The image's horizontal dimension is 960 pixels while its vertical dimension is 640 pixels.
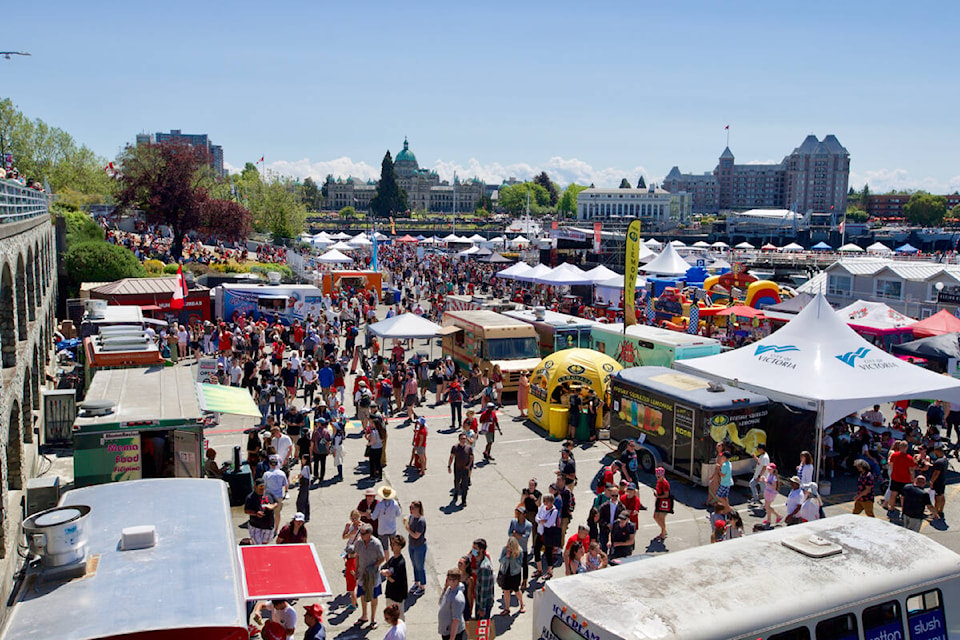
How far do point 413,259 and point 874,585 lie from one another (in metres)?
53.2

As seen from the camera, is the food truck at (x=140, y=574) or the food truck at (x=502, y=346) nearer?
the food truck at (x=140, y=574)

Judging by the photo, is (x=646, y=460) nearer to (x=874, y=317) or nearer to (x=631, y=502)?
(x=631, y=502)

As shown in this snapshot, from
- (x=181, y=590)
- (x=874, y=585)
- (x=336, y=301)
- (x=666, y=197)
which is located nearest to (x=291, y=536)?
(x=181, y=590)

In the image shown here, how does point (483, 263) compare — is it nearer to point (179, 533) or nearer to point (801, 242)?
point (179, 533)

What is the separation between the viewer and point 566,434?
16672 mm

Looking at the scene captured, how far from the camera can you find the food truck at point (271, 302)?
27.8 m

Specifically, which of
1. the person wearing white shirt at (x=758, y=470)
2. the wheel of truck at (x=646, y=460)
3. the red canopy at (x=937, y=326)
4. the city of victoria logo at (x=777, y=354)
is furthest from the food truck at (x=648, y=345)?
the red canopy at (x=937, y=326)

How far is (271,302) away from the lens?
1107 inches

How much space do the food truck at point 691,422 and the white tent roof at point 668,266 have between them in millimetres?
23057

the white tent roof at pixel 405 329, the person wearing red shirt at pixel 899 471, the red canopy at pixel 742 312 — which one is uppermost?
the white tent roof at pixel 405 329

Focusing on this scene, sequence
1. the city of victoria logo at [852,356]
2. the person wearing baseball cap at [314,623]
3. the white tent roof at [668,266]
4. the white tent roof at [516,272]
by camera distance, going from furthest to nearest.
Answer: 1. the white tent roof at [516,272]
2. the white tent roof at [668,266]
3. the city of victoria logo at [852,356]
4. the person wearing baseball cap at [314,623]

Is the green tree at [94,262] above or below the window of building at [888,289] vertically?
Answer: above

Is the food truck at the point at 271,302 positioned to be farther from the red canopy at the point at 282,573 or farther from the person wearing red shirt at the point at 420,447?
the red canopy at the point at 282,573

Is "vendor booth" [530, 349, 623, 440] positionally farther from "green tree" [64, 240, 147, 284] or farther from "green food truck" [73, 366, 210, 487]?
"green tree" [64, 240, 147, 284]
